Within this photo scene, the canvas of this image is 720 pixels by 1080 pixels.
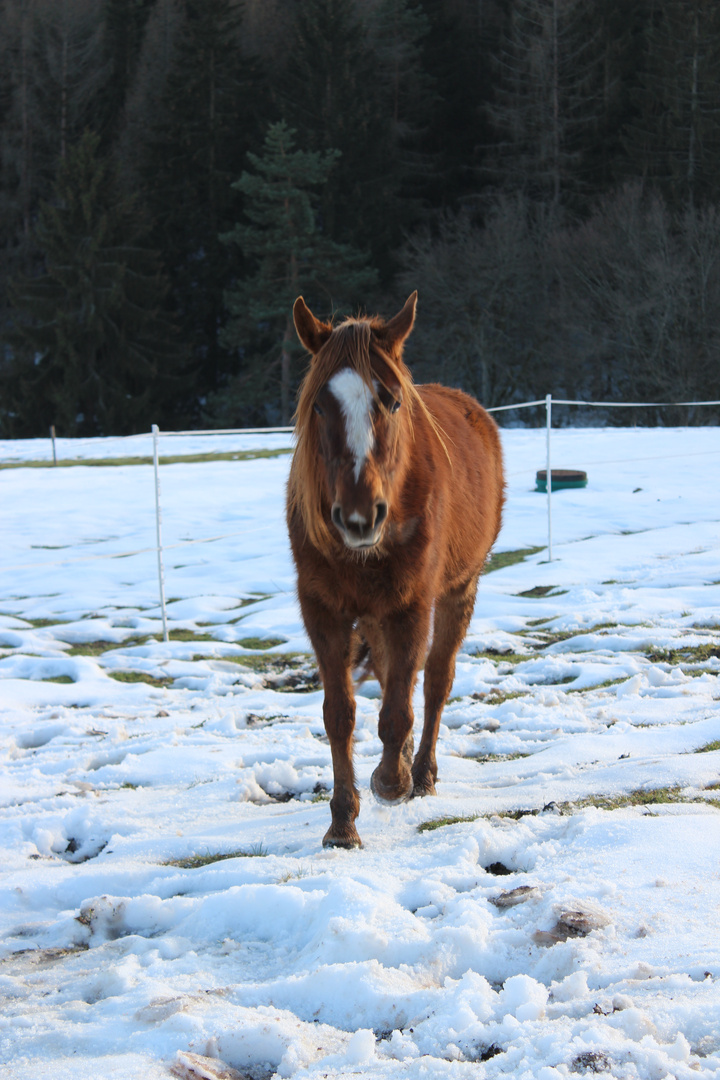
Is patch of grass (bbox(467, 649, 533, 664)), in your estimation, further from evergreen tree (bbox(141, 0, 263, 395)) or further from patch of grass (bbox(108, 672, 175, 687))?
evergreen tree (bbox(141, 0, 263, 395))

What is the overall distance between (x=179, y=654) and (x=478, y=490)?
3.15 metres

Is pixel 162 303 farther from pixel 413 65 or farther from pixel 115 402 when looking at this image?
pixel 413 65

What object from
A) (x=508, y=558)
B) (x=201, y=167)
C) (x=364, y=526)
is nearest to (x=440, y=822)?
A: (x=364, y=526)

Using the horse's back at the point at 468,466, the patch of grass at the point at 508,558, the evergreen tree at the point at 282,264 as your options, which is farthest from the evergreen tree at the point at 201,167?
the horse's back at the point at 468,466

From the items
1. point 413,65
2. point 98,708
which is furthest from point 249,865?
point 413,65

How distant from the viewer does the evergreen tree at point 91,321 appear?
32.1 metres

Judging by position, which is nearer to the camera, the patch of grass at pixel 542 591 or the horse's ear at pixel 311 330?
the horse's ear at pixel 311 330

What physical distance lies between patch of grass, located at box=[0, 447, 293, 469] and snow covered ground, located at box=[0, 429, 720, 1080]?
36.1 feet

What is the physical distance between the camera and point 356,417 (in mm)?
2748

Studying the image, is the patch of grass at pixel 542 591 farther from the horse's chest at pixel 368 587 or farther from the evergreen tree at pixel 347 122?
the evergreen tree at pixel 347 122

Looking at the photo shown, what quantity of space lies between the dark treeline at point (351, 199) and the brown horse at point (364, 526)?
82.4 ft

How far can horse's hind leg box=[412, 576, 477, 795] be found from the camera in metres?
3.60

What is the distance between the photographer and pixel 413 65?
35938 mm

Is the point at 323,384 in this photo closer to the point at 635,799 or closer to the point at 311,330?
the point at 311,330
